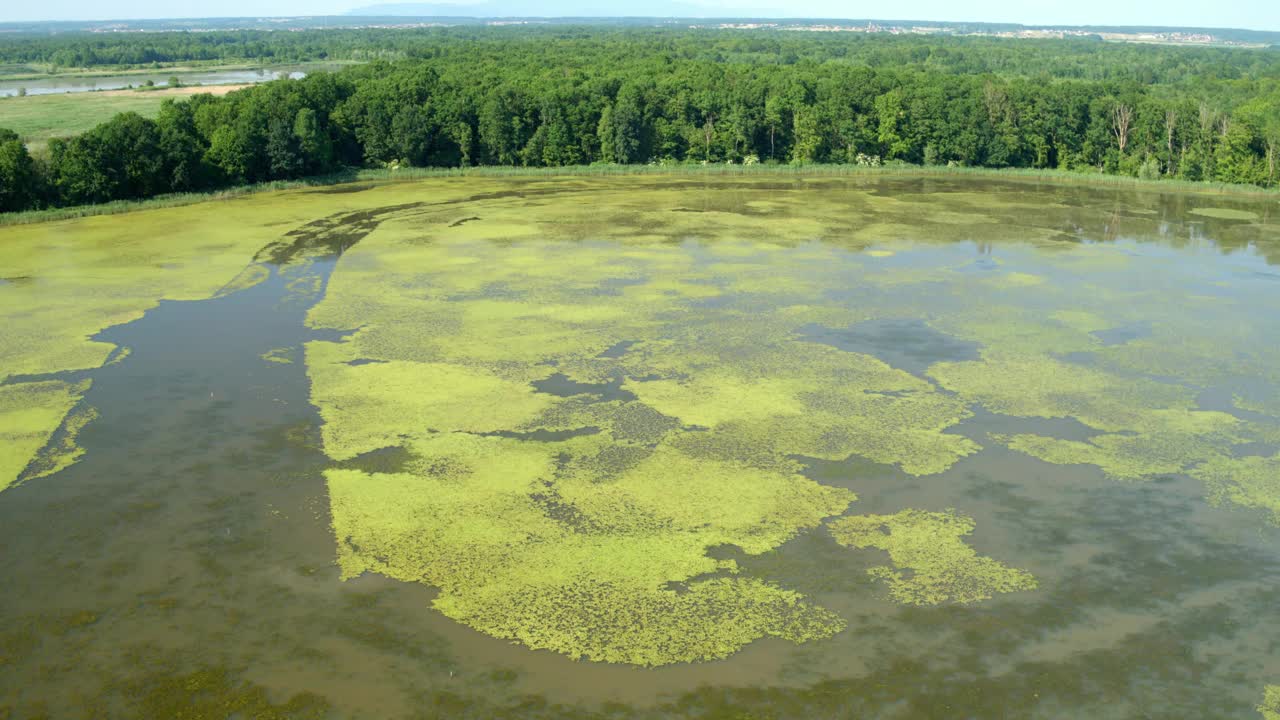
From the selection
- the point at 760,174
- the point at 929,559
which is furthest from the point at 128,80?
the point at 929,559

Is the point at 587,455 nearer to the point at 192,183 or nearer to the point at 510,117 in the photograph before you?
the point at 192,183

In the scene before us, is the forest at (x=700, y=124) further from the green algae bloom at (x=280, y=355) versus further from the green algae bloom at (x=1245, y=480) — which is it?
the green algae bloom at (x=1245, y=480)

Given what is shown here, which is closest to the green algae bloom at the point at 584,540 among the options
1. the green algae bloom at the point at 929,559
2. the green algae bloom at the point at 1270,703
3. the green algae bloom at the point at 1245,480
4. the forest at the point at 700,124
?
the green algae bloom at the point at 929,559

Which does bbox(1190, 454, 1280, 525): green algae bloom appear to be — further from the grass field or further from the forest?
the grass field

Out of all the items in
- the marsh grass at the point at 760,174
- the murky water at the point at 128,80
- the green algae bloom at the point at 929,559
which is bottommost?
the green algae bloom at the point at 929,559

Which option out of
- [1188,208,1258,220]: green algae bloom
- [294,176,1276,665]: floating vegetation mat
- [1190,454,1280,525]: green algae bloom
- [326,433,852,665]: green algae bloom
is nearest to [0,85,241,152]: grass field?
[294,176,1276,665]: floating vegetation mat

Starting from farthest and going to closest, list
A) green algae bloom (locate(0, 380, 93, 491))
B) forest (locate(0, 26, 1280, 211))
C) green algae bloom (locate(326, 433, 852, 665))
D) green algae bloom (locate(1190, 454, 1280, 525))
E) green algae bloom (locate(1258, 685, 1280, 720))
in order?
forest (locate(0, 26, 1280, 211)) < green algae bloom (locate(0, 380, 93, 491)) < green algae bloom (locate(1190, 454, 1280, 525)) < green algae bloom (locate(326, 433, 852, 665)) < green algae bloom (locate(1258, 685, 1280, 720))
